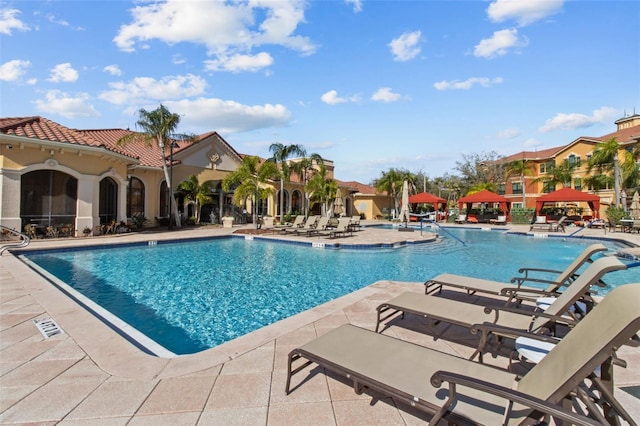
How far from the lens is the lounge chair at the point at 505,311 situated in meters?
2.89

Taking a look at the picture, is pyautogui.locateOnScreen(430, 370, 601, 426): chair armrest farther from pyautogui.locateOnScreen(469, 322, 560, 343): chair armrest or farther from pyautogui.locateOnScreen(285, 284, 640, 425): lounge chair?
pyautogui.locateOnScreen(469, 322, 560, 343): chair armrest

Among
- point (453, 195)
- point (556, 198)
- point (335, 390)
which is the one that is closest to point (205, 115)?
point (335, 390)

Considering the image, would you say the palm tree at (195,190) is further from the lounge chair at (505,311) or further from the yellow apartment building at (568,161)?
the yellow apartment building at (568,161)

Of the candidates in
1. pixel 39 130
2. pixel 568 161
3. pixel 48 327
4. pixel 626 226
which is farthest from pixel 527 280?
pixel 568 161

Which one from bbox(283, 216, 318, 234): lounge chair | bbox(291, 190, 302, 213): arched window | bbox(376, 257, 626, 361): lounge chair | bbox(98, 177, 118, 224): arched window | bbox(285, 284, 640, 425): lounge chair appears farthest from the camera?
bbox(291, 190, 302, 213): arched window

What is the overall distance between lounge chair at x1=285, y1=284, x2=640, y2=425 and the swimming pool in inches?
119

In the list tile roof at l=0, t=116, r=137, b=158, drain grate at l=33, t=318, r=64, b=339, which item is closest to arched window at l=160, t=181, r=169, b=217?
tile roof at l=0, t=116, r=137, b=158

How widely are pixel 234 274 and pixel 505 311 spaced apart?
22.5 ft

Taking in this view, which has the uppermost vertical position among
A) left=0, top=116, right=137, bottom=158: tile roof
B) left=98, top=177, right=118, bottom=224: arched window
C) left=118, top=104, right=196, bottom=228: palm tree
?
left=118, top=104, right=196, bottom=228: palm tree

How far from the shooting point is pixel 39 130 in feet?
47.1

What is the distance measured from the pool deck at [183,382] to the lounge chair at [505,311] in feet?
1.33

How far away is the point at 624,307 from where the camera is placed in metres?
1.75

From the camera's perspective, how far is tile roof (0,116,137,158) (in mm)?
13312

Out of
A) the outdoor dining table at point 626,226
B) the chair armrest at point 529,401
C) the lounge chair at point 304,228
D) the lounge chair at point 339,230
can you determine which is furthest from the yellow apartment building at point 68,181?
the outdoor dining table at point 626,226
